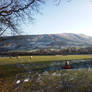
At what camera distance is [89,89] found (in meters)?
7.55

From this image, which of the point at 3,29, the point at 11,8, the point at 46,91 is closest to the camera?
the point at 46,91

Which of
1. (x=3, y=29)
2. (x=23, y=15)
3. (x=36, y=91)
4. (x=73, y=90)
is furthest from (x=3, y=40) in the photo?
(x=73, y=90)

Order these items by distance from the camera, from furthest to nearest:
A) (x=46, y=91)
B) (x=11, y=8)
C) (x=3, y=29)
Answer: (x=3, y=29) → (x=11, y=8) → (x=46, y=91)

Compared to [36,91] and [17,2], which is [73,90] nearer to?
[36,91]

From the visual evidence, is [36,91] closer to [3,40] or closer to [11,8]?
[3,40]

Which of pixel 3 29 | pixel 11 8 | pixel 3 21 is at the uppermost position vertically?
pixel 11 8

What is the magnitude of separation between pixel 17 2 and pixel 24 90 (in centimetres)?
641

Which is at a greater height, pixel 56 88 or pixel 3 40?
pixel 3 40

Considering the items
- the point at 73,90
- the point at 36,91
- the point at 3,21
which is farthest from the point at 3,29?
the point at 73,90

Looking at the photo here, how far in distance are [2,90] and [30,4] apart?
641 centimetres

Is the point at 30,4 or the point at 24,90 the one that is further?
the point at 30,4

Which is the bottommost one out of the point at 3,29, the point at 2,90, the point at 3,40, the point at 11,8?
the point at 2,90

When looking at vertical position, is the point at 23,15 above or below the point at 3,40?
above

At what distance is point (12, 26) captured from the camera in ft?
35.6
